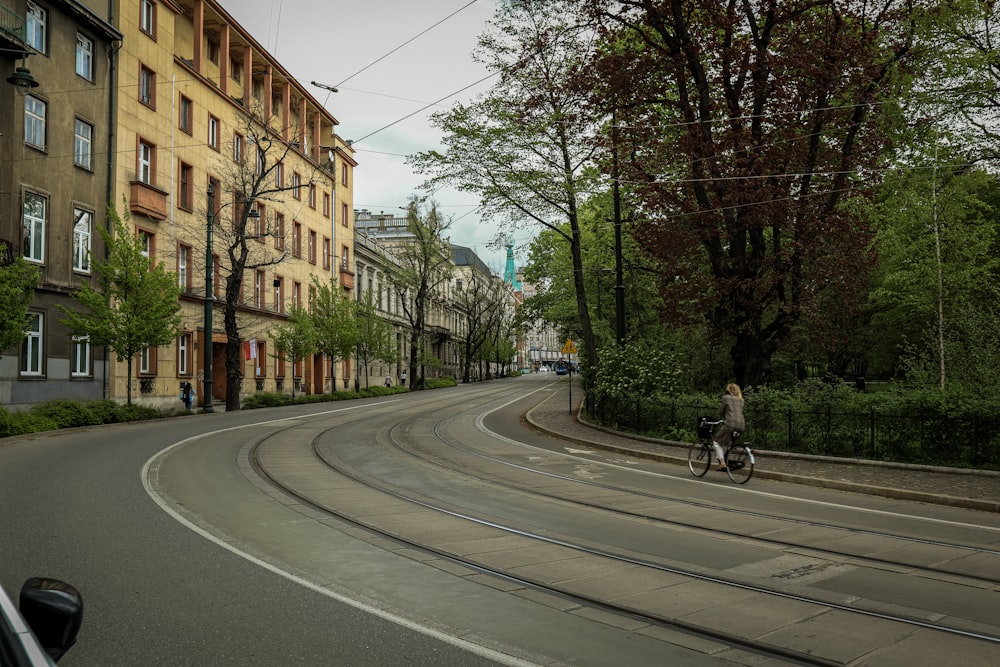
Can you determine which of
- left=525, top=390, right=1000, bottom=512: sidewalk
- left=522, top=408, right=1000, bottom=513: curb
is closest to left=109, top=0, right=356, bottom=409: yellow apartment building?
left=522, top=408, right=1000, bottom=513: curb

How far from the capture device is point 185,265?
3759 cm

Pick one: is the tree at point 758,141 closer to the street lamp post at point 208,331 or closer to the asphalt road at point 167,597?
the asphalt road at point 167,597

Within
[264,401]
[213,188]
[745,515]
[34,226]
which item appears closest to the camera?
[745,515]

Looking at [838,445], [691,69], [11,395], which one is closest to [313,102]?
[11,395]

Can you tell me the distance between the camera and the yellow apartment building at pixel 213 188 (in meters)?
32.7

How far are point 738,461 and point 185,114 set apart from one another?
3194 cm

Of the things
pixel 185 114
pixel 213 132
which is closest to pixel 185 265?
pixel 185 114

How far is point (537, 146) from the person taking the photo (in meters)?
28.1

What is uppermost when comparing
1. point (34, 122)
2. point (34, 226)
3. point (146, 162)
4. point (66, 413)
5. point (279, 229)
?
point (146, 162)

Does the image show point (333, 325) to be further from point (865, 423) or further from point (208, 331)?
point (865, 423)

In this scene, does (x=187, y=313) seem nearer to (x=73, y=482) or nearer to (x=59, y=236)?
(x=59, y=236)

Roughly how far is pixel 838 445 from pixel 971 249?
1871cm

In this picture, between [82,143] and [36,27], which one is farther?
[82,143]

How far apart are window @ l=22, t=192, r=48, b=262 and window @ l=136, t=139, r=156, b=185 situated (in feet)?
21.4
